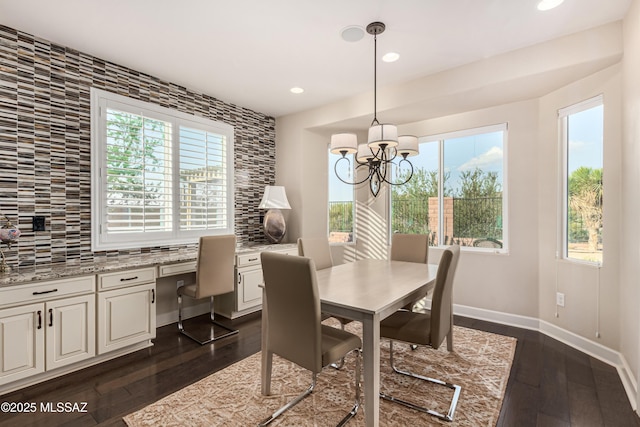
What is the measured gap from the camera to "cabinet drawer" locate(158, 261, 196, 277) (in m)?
3.14

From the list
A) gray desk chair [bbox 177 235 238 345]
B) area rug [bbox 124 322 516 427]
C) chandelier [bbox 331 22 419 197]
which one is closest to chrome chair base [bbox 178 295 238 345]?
gray desk chair [bbox 177 235 238 345]

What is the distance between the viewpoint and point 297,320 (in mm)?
→ 1796

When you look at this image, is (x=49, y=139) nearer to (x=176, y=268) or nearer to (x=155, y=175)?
(x=155, y=175)

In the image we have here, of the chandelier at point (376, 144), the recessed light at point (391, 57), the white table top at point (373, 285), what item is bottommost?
the white table top at point (373, 285)

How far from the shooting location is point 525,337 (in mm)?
3215

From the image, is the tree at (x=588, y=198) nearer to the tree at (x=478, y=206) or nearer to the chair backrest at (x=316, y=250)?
the tree at (x=478, y=206)

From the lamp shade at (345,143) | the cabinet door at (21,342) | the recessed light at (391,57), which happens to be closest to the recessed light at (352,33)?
the recessed light at (391,57)

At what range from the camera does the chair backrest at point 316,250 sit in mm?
3010

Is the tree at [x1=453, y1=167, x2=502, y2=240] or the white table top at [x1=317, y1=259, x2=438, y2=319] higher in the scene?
the tree at [x1=453, y1=167, x2=502, y2=240]

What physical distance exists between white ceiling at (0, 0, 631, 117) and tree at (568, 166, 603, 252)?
1.27 m

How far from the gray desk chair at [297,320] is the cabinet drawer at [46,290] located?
64.7 inches

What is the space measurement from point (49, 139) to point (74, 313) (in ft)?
5.07

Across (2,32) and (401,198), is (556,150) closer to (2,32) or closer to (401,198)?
(401,198)

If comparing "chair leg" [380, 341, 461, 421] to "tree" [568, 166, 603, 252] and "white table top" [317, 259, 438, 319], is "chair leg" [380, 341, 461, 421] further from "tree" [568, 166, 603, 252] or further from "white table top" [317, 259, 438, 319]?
"tree" [568, 166, 603, 252]
